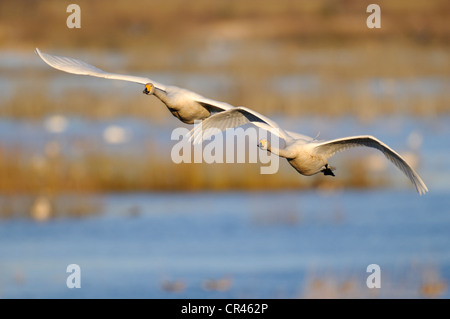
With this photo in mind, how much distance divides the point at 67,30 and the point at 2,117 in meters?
5.84

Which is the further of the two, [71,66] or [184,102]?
[71,66]

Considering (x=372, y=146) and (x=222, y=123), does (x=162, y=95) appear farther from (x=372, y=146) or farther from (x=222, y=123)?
(x=372, y=146)

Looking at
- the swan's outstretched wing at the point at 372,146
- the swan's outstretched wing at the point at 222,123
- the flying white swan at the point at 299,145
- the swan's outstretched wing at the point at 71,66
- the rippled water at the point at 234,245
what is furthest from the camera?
the rippled water at the point at 234,245

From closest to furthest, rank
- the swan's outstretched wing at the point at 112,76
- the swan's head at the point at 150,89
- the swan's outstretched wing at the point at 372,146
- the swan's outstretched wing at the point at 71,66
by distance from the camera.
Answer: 1. the swan's outstretched wing at the point at 372,146
2. the swan's outstretched wing at the point at 112,76
3. the swan's head at the point at 150,89
4. the swan's outstretched wing at the point at 71,66

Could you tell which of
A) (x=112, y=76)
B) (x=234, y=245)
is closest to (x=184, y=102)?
(x=112, y=76)

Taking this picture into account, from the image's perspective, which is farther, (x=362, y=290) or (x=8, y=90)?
(x=8, y=90)

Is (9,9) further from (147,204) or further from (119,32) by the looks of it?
(147,204)

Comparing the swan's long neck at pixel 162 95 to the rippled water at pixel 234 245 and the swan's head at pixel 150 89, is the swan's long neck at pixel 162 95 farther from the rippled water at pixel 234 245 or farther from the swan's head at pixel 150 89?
the rippled water at pixel 234 245

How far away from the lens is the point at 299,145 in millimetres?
9602

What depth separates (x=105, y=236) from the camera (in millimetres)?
21531

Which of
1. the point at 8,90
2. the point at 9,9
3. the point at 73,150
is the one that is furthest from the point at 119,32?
the point at 73,150

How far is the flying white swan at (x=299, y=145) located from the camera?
948cm

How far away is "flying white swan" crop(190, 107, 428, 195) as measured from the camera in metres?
9.48

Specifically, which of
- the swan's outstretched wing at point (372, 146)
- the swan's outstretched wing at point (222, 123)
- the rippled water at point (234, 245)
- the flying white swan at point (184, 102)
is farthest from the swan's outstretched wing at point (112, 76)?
the rippled water at point (234, 245)
